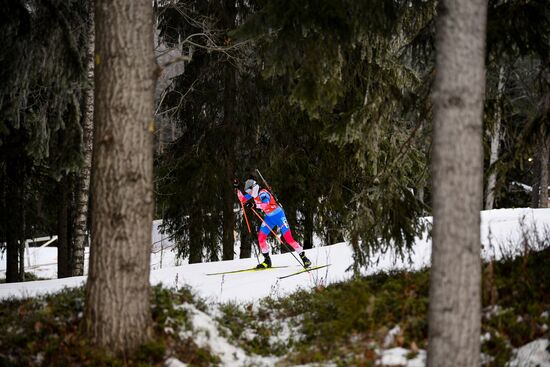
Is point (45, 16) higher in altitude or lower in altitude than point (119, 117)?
higher

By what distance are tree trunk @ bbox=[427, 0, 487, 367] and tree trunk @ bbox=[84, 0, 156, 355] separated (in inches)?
113

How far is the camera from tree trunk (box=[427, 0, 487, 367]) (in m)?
4.51

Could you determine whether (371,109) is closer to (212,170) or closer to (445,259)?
(445,259)

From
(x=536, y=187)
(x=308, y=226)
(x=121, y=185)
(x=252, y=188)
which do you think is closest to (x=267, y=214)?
(x=252, y=188)

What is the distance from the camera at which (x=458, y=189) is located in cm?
455

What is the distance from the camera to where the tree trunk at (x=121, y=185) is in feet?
17.3

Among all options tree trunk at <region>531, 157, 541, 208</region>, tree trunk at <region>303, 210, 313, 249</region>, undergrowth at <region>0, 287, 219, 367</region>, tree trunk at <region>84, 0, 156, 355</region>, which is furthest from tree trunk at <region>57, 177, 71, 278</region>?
tree trunk at <region>531, 157, 541, 208</region>

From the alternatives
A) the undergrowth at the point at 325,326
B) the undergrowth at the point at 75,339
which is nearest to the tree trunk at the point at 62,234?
the undergrowth at the point at 325,326

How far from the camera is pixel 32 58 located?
7762 mm

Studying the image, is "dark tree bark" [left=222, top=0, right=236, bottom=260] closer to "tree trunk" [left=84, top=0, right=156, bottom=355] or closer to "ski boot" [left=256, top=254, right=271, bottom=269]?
"ski boot" [left=256, top=254, right=271, bottom=269]

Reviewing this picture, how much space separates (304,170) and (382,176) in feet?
28.4

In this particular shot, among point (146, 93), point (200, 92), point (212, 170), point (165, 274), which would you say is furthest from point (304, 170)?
point (146, 93)

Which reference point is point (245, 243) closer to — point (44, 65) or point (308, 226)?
point (308, 226)

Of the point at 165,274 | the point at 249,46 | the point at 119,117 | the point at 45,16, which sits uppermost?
the point at 249,46
